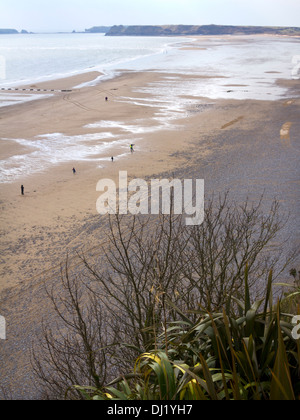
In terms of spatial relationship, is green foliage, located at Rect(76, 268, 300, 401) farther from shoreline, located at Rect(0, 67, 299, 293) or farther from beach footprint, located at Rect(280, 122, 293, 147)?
beach footprint, located at Rect(280, 122, 293, 147)

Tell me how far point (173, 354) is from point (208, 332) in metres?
0.94

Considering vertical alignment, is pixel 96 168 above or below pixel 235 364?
below

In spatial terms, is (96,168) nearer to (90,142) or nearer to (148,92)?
(90,142)

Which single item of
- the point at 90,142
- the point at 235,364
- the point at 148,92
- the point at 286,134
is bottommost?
the point at 90,142

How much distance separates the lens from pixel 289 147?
31359 millimetres

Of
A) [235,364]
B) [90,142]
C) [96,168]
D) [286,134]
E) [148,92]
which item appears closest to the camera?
[235,364]

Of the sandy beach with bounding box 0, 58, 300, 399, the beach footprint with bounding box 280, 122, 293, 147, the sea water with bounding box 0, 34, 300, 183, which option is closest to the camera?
the sandy beach with bounding box 0, 58, 300, 399

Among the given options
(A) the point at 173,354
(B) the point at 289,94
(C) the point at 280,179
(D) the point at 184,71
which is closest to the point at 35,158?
(C) the point at 280,179

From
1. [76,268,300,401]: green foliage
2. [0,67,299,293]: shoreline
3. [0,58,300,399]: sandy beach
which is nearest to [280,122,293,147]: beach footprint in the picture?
[0,58,300,399]: sandy beach

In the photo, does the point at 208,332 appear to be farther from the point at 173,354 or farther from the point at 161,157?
the point at 161,157

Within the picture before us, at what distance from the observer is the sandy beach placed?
15656mm

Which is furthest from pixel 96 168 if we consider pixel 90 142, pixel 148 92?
pixel 148 92

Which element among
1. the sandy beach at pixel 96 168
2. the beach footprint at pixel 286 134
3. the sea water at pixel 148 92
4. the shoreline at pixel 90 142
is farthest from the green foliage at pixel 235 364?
the beach footprint at pixel 286 134

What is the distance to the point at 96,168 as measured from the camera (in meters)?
28.4
